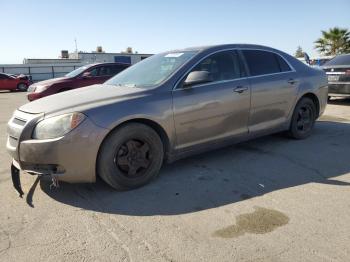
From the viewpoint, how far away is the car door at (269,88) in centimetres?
514

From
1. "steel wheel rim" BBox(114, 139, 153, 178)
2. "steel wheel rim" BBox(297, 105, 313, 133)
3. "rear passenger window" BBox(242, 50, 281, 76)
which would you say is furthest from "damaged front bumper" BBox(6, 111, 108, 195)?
"steel wheel rim" BBox(297, 105, 313, 133)

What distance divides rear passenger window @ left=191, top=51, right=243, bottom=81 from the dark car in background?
19.9 ft

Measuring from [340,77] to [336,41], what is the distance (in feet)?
99.3

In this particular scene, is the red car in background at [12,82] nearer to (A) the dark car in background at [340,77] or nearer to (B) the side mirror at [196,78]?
(A) the dark car in background at [340,77]

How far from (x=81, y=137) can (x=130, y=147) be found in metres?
0.61

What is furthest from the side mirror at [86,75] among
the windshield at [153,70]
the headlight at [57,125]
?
the headlight at [57,125]

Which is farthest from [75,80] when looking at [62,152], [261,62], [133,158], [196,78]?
[62,152]

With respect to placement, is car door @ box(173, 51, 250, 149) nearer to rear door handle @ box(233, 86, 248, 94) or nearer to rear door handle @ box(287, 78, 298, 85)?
rear door handle @ box(233, 86, 248, 94)

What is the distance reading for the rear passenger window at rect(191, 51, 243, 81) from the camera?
4.71 metres

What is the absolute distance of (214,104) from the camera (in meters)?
4.58

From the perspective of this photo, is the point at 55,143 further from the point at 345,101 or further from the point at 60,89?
the point at 345,101

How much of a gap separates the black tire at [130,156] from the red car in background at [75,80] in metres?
7.62

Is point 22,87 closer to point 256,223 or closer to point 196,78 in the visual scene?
point 196,78

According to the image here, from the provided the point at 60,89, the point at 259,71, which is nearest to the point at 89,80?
the point at 60,89
